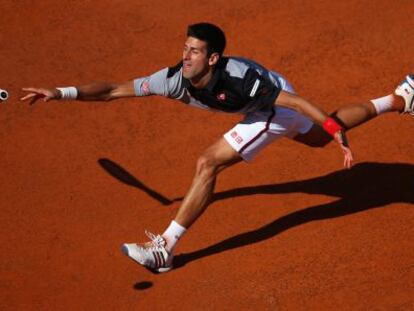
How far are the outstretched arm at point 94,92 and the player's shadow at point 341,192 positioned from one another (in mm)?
1787

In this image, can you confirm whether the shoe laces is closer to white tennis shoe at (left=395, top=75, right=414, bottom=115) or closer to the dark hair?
the dark hair

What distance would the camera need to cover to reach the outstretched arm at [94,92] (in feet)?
27.3

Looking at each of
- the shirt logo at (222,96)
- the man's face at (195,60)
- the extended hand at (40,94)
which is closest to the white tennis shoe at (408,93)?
the shirt logo at (222,96)

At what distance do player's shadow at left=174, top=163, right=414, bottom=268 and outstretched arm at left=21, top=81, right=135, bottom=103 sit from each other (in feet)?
5.86

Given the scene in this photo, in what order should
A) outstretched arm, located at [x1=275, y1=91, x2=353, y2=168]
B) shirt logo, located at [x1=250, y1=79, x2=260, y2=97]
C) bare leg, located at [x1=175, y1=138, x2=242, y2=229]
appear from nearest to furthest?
outstretched arm, located at [x1=275, y1=91, x2=353, y2=168] < shirt logo, located at [x1=250, y1=79, x2=260, y2=97] < bare leg, located at [x1=175, y1=138, x2=242, y2=229]

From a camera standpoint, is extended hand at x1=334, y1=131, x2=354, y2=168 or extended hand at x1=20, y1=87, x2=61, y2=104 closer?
extended hand at x1=334, y1=131, x2=354, y2=168

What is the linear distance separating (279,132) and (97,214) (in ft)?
7.33

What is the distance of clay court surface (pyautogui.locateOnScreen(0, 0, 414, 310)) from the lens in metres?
8.59

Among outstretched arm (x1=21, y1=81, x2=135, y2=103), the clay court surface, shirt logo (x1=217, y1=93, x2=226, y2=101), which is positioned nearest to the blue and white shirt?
shirt logo (x1=217, y1=93, x2=226, y2=101)

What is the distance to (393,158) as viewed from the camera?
398 inches

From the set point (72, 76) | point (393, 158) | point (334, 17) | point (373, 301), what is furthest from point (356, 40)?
point (373, 301)

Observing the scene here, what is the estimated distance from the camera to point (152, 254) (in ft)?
28.0

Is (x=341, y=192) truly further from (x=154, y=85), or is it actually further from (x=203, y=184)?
(x=154, y=85)

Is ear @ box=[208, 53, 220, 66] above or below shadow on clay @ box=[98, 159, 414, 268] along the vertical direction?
above
